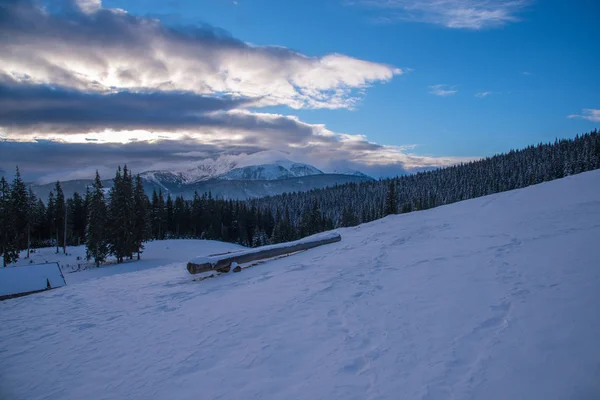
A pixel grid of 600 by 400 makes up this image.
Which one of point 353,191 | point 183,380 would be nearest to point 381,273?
point 183,380

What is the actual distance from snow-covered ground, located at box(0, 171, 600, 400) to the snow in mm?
4311

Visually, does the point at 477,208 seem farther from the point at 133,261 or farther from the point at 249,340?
the point at 133,261

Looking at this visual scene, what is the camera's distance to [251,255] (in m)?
14.4

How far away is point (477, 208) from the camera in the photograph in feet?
60.5

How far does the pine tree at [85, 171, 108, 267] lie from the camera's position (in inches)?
1650

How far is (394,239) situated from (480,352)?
10275 mm

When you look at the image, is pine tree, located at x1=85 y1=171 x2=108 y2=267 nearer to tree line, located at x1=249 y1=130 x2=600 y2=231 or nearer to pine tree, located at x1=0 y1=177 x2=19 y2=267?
pine tree, located at x1=0 y1=177 x2=19 y2=267

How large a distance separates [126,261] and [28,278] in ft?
94.6

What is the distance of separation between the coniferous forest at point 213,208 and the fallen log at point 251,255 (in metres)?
35.6

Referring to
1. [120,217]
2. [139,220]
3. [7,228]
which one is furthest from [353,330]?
[7,228]

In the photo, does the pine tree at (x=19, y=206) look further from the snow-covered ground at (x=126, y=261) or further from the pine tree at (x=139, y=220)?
the pine tree at (x=139, y=220)

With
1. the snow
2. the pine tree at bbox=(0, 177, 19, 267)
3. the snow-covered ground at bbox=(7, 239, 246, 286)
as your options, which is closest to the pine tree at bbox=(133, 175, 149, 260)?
the snow-covered ground at bbox=(7, 239, 246, 286)

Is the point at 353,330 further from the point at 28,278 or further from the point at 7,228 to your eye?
the point at 7,228

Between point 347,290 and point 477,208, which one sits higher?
point 477,208
